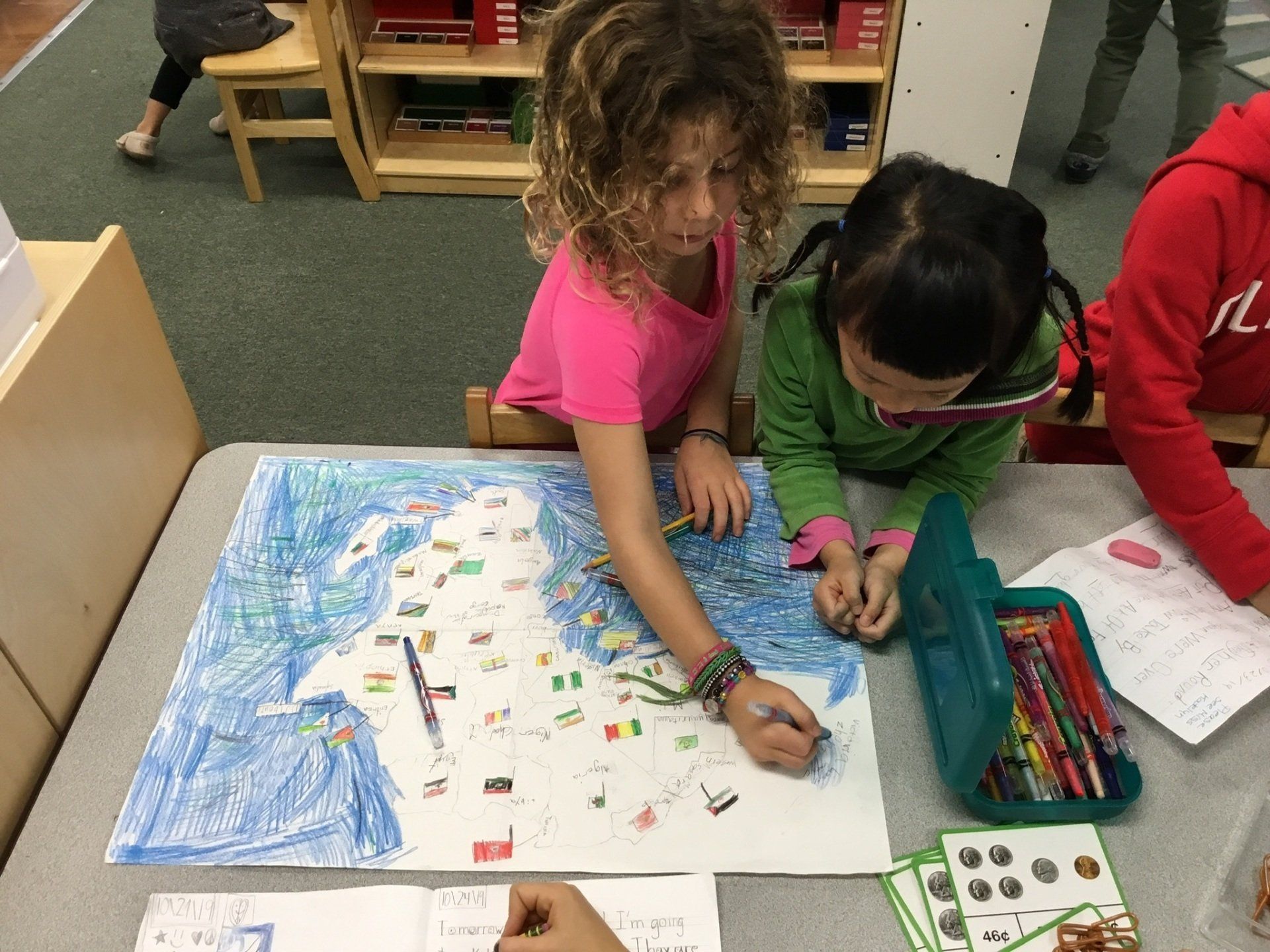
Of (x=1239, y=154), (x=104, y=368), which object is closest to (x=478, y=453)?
(x=104, y=368)

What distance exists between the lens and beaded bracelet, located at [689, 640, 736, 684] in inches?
30.8

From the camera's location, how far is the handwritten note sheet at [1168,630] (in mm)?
798

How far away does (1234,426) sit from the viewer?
1.04m

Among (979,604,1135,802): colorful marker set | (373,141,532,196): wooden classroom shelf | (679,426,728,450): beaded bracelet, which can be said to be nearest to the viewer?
(979,604,1135,802): colorful marker set

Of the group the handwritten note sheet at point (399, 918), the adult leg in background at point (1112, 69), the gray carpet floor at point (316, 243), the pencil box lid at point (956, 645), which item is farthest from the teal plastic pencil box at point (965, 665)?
the adult leg in background at point (1112, 69)

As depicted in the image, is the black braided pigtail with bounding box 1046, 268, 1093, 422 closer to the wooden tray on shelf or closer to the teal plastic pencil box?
the teal plastic pencil box

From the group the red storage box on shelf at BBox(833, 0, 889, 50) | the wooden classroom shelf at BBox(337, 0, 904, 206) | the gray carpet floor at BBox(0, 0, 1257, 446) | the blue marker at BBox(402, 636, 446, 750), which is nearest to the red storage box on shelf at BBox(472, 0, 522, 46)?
the wooden classroom shelf at BBox(337, 0, 904, 206)

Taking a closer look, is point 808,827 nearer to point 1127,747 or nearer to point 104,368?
point 1127,747

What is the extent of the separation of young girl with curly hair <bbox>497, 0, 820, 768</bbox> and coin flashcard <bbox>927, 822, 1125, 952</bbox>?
134 millimetres

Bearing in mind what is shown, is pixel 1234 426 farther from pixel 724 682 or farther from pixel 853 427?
pixel 724 682

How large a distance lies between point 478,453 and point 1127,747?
0.65m

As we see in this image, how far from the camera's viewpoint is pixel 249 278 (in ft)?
7.78

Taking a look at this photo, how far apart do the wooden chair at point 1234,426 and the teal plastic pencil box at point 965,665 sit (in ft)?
0.87

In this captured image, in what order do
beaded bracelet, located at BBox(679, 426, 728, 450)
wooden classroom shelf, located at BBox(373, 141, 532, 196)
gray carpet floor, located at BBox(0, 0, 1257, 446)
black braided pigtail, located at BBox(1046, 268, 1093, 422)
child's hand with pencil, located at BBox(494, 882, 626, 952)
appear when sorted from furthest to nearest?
wooden classroom shelf, located at BBox(373, 141, 532, 196), gray carpet floor, located at BBox(0, 0, 1257, 446), beaded bracelet, located at BBox(679, 426, 728, 450), black braided pigtail, located at BBox(1046, 268, 1093, 422), child's hand with pencil, located at BBox(494, 882, 626, 952)
